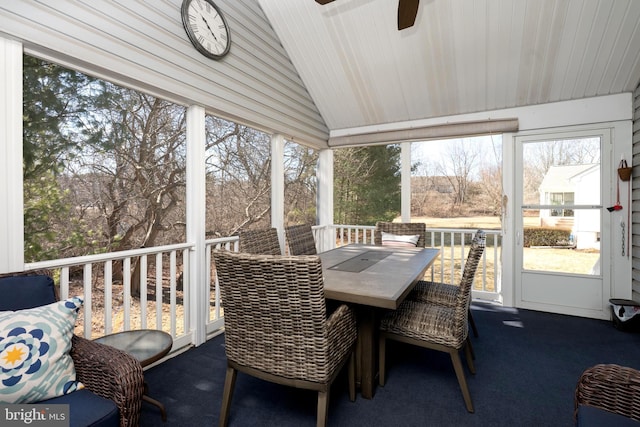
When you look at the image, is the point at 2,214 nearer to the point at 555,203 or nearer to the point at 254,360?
the point at 254,360

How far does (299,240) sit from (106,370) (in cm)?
203

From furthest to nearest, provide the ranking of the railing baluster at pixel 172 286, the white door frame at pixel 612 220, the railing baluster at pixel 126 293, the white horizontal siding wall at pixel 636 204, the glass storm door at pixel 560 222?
the glass storm door at pixel 560 222, the white door frame at pixel 612 220, the white horizontal siding wall at pixel 636 204, the railing baluster at pixel 172 286, the railing baluster at pixel 126 293

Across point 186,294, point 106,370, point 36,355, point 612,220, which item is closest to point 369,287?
point 106,370

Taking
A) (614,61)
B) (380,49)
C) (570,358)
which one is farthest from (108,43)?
(614,61)

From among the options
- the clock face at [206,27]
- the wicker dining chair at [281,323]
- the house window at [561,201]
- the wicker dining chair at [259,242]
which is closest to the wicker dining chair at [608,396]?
the wicker dining chair at [281,323]

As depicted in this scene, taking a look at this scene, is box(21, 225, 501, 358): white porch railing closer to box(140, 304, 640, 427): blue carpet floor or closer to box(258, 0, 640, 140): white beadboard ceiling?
box(140, 304, 640, 427): blue carpet floor

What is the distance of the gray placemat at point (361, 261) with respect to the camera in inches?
90.4

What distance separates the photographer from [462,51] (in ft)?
10.6

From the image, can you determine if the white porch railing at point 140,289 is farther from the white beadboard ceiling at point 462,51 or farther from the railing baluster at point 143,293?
the white beadboard ceiling at point 462,51

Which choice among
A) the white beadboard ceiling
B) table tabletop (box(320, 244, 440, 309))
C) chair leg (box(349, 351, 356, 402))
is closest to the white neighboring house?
Answer: the white beadboard ceiling

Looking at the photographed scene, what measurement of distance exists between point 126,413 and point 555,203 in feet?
14.6

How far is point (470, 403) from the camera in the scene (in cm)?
185

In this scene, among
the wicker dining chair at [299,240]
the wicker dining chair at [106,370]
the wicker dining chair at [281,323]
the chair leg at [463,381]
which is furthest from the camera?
the wicker dining chair at [299,240]

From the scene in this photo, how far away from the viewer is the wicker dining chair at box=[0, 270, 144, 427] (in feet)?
3.94
